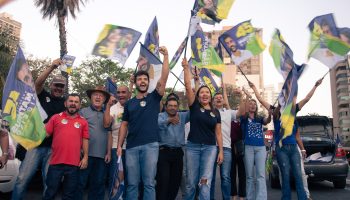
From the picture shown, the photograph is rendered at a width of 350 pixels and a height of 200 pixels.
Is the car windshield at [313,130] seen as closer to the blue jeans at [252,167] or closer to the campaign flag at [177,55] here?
the blue jeans at [252,167]

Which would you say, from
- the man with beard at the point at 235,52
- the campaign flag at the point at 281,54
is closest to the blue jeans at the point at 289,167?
the campaign flag at the point at 281,54

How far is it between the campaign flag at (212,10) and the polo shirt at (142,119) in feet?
11.5

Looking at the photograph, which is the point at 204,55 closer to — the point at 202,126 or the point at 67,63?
the point at 202,126

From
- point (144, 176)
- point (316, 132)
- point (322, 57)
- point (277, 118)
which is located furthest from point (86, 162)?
point (316, 132)

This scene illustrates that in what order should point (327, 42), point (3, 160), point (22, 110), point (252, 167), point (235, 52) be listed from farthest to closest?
1. point (235, 52)
2. point (327, 42)
3. point (252, 167)
4. point (22, 110)
5. point (3, 160)

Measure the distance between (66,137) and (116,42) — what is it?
258cm

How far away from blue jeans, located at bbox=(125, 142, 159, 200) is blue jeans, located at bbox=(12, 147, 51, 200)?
1.29 metres

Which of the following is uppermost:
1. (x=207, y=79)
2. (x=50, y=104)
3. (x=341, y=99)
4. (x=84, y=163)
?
(x=341, y=99)

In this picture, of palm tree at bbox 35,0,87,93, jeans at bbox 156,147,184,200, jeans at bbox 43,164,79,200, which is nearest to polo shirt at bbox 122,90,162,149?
jeans at bbox 156,147,184,200

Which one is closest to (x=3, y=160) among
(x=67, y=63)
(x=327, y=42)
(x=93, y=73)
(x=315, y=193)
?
(x=67, y=63)

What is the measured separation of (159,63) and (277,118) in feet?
7.77

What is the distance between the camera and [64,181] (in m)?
4.91

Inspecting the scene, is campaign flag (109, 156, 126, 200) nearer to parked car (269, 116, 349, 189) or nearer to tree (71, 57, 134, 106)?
parked car (269, 116, 349, 189)

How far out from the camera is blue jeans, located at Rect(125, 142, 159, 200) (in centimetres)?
463
